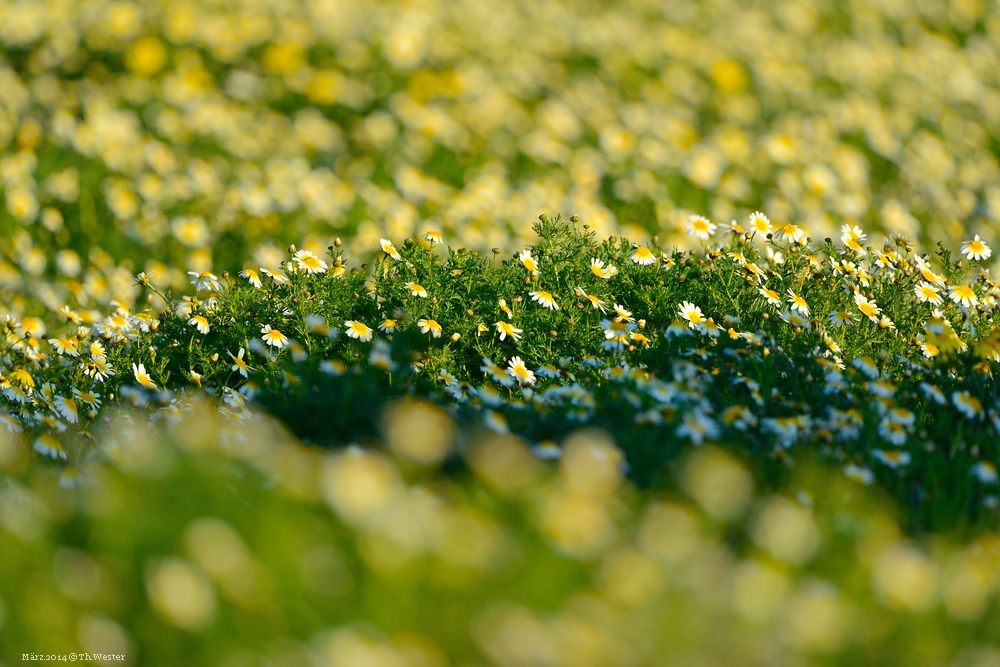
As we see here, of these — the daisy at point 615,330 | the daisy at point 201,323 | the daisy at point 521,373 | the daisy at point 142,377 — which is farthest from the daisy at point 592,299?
the daisy at point 142,377

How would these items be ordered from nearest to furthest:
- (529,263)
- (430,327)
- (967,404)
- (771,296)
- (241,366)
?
(967,404), (241,366), (430,327), (771,296), (529,263)

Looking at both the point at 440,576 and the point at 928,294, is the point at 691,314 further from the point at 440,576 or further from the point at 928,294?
the point at 440,576

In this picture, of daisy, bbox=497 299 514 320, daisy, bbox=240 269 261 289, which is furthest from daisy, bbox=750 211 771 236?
daisy, bbox=240 269 261 289

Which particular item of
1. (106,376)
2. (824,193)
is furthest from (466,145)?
(106,376)

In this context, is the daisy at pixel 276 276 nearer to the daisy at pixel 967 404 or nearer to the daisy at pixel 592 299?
the daisy at pixel 592 299

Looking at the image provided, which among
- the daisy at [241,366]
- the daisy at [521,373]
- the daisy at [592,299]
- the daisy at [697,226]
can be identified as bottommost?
the daisy at [241,366]

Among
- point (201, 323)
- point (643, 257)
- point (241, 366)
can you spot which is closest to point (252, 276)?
point (201, 323)

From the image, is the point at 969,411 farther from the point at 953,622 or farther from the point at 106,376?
the point at 106,376
